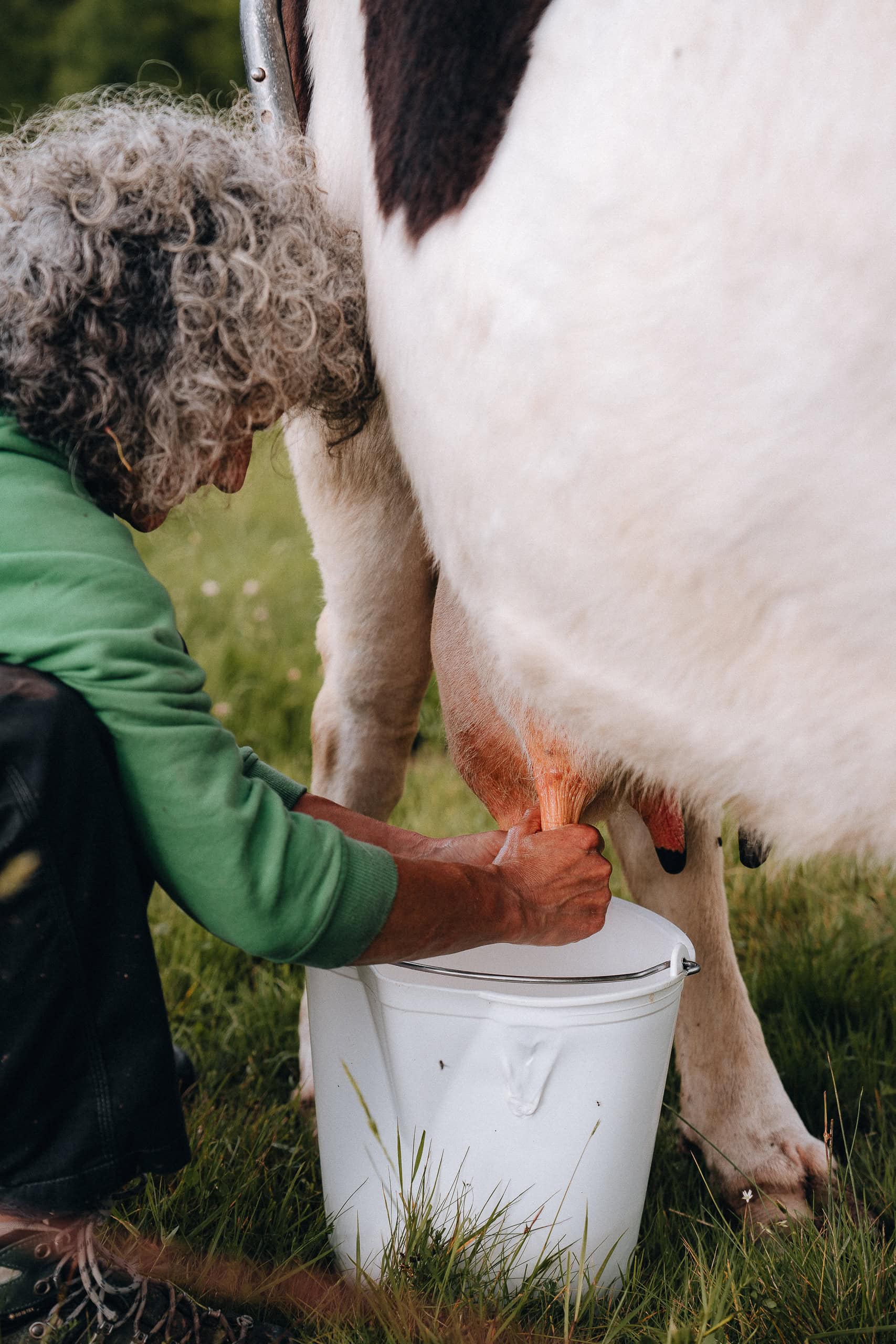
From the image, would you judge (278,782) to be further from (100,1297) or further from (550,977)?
(100,1297)

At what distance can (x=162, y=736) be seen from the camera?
1.03m

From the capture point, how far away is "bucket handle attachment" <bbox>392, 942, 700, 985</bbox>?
1.23 m

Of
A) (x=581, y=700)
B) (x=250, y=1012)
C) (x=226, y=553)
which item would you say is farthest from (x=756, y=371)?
(x=226, y=553)

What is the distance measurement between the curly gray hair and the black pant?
0.81 ft

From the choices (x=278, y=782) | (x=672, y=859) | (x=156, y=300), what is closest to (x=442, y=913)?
(x=278, y=782)

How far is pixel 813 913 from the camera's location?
220cm

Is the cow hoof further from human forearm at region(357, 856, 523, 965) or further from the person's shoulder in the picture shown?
the person's shoulder

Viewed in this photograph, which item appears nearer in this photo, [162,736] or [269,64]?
[162,736]

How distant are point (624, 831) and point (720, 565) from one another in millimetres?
845

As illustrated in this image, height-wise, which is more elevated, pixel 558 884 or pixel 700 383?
pixel 700 383

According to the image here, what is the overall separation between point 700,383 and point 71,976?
2.36 ft

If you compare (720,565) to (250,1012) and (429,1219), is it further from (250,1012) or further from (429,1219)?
(250,1012)

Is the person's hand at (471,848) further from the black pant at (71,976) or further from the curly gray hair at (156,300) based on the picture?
the curly gray hair at (156,300)

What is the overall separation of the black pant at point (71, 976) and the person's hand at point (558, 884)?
1.21ft
